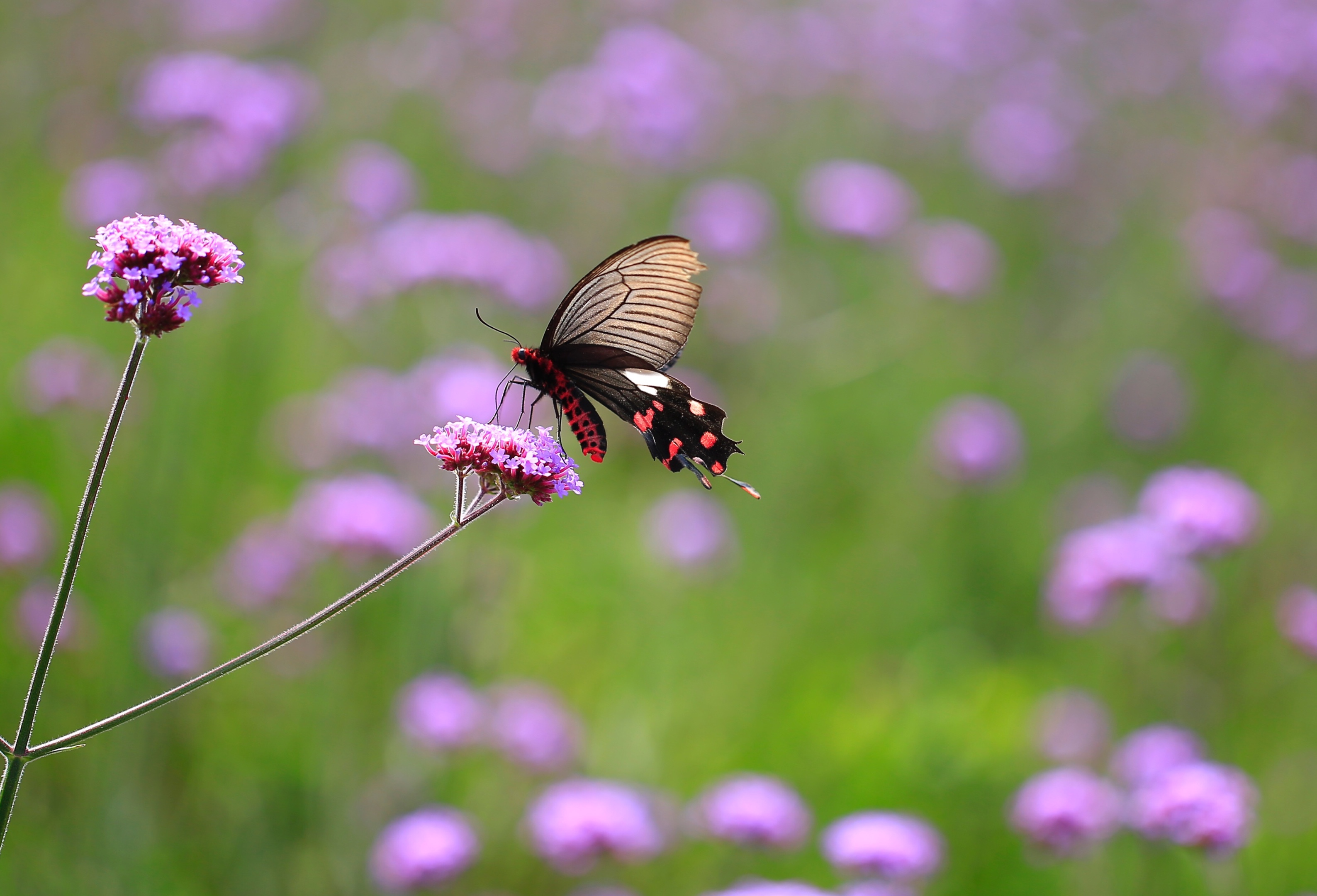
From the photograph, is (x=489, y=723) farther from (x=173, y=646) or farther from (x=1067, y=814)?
(x=1067, y=814)

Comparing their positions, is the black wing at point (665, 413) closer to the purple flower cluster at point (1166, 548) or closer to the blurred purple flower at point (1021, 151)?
the purple flower cluster at point (1166, 548)

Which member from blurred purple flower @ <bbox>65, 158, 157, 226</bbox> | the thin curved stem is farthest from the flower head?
blurred purple flower @ <bbox>65, 158, 157, 226</bbox>

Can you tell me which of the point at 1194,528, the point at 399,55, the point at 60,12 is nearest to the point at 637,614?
the point at 1194,528

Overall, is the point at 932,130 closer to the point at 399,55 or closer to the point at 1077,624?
the point at 399,55

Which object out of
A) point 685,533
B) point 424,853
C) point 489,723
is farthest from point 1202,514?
point 424,853

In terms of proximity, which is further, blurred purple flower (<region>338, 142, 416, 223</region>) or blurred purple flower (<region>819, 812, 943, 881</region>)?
blurred purple flower (<region>338, 142, 416, 223</region>)

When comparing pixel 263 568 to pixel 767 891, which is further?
pixel 263 568

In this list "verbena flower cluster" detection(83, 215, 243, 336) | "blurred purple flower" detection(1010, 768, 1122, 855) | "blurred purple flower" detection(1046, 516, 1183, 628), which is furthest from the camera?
"blurred purple flower" detection(1046, 516, 1183, 628)

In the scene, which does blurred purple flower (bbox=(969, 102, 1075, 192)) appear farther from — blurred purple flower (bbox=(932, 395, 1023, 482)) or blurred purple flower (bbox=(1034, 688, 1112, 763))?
blurred purple flower (bbox=(1034, 688, 1112, 763))
